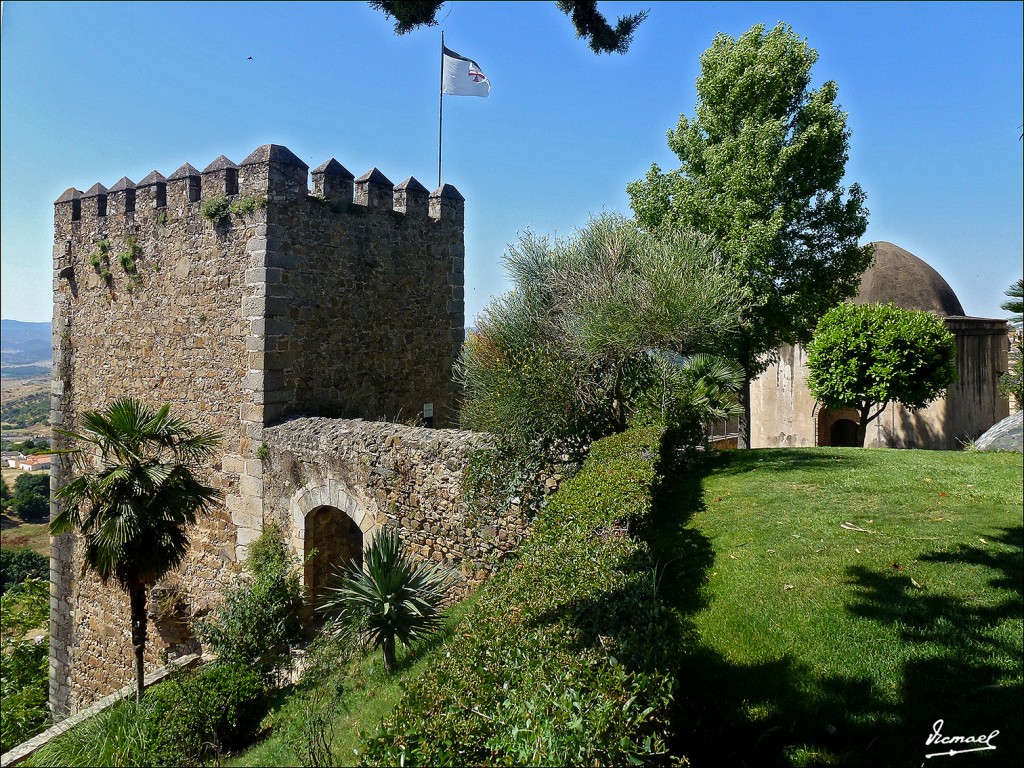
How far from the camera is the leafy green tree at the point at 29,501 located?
38.4m

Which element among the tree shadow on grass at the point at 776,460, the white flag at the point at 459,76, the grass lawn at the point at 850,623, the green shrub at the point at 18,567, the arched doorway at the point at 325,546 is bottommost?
the green shrub at the point at 18,567

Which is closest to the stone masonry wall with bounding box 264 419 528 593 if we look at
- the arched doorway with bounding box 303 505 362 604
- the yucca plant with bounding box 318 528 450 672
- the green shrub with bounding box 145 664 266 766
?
the arched doorway with bounding box 303 505 362 604

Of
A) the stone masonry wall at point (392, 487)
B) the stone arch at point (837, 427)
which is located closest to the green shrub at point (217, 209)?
the stone masonry wall at point (392, 487)

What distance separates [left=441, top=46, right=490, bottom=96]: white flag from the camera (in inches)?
546

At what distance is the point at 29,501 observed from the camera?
3850 centimetres

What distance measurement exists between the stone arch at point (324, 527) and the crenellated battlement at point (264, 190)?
15.8 feet

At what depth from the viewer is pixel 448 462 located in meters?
8.74

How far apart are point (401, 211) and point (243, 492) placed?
19.8 feet

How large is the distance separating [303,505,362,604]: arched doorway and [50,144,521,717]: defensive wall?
0.06 meters

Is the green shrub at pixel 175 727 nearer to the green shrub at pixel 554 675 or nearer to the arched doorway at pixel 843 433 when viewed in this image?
the green shrub at pixel 554 675

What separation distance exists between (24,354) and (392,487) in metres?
110

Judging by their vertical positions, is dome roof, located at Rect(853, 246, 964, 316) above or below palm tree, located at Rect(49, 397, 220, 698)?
above

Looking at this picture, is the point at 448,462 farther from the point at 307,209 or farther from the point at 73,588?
the point at 73,588

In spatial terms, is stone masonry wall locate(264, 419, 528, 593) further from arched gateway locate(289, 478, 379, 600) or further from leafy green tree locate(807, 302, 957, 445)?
leafy green tree locate(807, 302, 957, 445)
